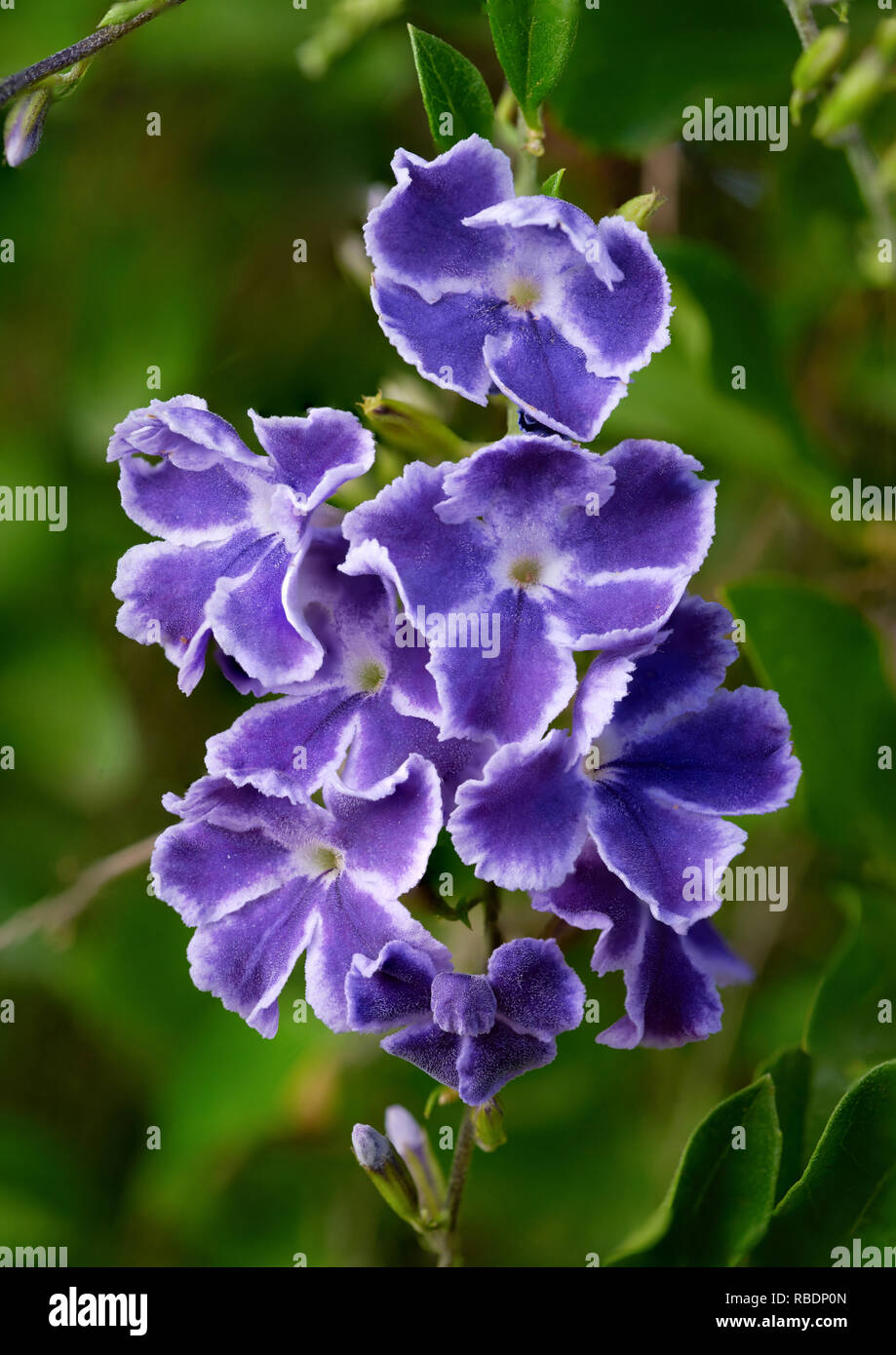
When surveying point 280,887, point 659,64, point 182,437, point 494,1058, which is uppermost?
point 659,64

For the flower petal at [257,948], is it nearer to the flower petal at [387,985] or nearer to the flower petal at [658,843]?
the flower petal at [387,985]

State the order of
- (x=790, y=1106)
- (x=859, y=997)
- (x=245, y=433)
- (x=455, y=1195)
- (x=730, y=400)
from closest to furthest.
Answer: (x=455, y=1195), (x=790, y=1106), (x=859, y=997), (x=730, y=400), (x=245, y=433)

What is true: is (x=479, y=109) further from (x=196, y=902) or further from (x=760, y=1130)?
(x=760, y=1130)

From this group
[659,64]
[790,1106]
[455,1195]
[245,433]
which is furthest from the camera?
[245,433]

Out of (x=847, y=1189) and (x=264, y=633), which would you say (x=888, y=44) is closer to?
(x=264, y=633)

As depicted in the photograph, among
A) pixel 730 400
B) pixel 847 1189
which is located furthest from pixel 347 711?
pixel 730 400

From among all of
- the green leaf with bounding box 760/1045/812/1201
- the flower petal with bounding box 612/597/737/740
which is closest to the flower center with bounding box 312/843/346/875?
the flower petal with bounding box 612/597/737/740

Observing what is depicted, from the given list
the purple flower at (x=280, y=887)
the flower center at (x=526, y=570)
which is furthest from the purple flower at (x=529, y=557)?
the purple flower at (x=280, y=887)
